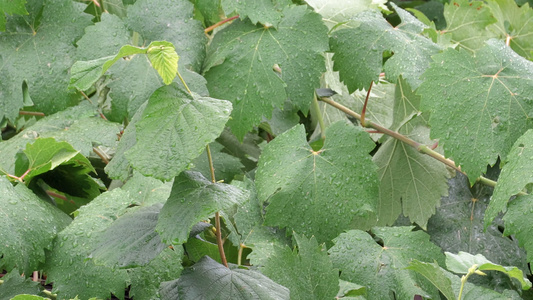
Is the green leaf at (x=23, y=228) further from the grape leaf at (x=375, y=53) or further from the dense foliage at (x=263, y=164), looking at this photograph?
the grape leaf at (x=375, y=53)

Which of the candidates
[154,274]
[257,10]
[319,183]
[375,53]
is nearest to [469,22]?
[375,53]

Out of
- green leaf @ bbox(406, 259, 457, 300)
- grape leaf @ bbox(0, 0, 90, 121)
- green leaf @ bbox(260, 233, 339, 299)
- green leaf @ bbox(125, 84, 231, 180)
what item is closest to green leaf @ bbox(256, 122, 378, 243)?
green leaf @ bbox(260, 233, 339, 299)

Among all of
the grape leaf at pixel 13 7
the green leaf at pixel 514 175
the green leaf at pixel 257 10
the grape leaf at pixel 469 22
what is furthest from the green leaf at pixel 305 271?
the grape leaf at pixel 469 22

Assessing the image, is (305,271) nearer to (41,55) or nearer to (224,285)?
(224,285)

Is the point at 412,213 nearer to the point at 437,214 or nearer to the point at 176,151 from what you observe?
the point at 437,214

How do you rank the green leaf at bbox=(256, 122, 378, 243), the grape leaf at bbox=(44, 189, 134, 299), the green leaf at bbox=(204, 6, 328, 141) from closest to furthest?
the grape leaf at bbox=(44, 189, 134, 299)
the green leaf at bbox=(256, 122, 378, 243)
the green leaf at bbox=(204, 6, 328, 141)

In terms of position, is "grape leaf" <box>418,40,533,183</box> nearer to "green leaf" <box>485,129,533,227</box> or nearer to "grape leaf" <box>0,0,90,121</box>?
"green leaf" <box>485,129,533,227</box>
